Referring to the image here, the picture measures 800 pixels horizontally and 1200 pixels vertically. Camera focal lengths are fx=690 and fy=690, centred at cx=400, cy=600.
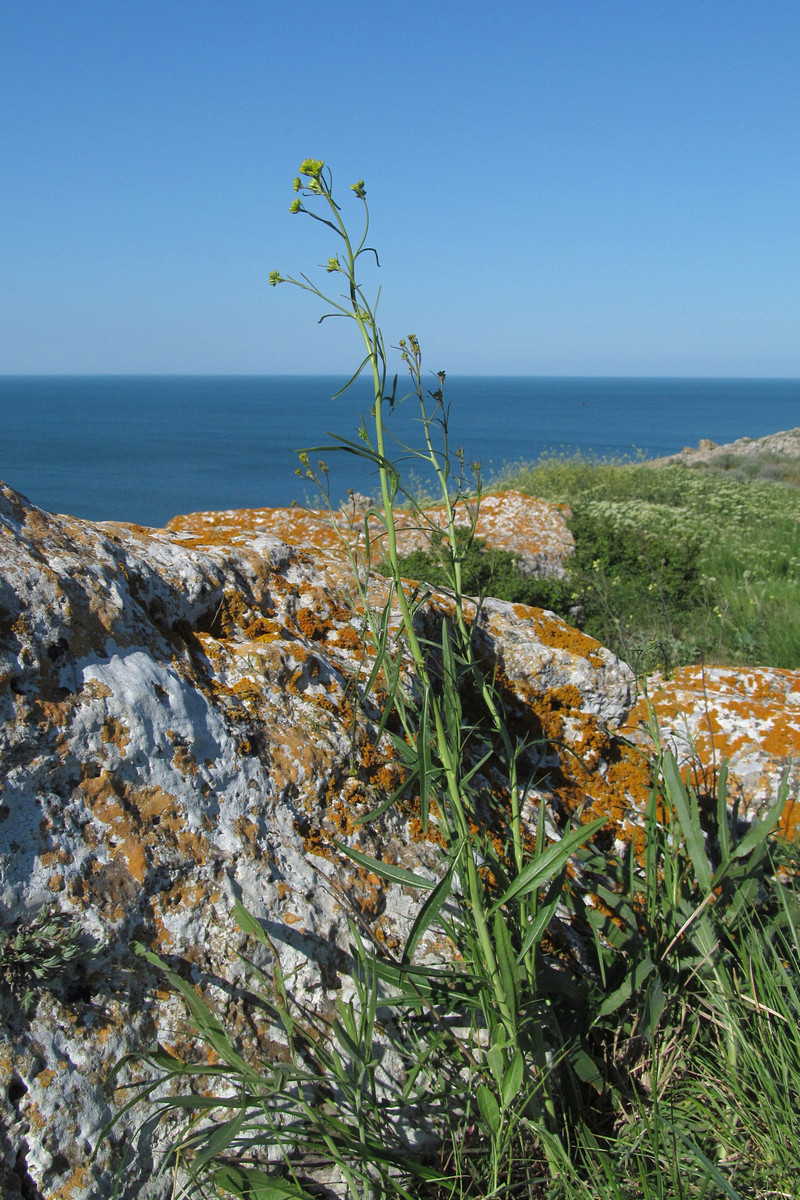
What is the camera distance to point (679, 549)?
25.8 ft

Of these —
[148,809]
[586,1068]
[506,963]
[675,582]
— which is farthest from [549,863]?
[675,582]

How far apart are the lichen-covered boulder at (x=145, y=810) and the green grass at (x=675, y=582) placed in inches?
Result: 28.4

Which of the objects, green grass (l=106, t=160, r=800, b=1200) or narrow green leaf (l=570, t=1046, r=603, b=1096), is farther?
narrow green leaf (l=570, t=1046, r=603, b=1096)

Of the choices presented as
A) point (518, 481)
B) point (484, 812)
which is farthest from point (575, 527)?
point (518, 481)

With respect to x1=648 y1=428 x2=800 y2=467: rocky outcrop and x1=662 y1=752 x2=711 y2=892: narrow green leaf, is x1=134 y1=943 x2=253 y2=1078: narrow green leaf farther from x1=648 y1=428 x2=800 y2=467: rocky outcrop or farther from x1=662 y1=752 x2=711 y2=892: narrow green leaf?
x1=648 y1=428 x2=800 y2=467: rocky outcrop

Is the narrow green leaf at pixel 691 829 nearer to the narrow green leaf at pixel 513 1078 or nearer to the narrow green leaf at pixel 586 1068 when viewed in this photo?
the narrow green leaf at pixel 586 1068

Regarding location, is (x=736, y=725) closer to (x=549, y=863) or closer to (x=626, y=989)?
(x=626, y=989)

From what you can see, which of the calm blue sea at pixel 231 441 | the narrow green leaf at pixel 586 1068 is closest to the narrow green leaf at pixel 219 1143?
the narrow green leaf at pixel 586 1068

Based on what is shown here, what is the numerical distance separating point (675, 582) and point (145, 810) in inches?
255

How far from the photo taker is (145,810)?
67.1 inches

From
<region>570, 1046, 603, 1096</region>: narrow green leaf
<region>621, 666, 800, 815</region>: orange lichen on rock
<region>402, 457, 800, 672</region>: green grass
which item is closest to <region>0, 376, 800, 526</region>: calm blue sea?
<region>402, 457, 800, 672</region>: green grass

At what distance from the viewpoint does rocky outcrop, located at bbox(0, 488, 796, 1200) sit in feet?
4.49

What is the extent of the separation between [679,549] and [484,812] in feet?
20.8

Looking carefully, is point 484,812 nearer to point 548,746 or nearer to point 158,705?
point 548,746
